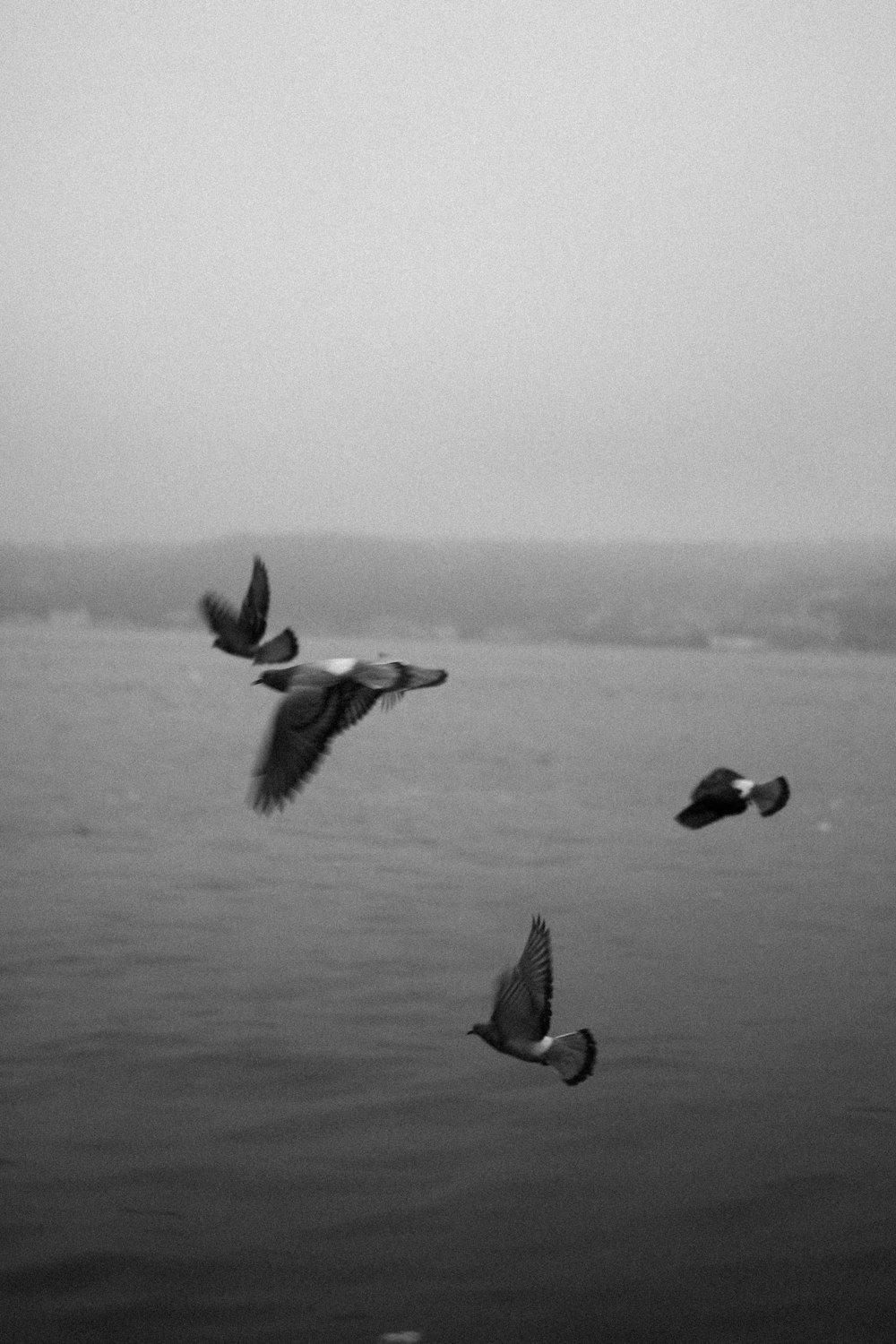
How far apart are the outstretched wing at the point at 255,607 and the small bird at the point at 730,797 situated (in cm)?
162

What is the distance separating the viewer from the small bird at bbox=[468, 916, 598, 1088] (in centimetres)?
597

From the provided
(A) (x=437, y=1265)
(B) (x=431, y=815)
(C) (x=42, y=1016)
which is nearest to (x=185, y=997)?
(C) (x=42, y=1016)

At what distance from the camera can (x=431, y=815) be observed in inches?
1204

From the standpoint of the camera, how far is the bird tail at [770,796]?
194 inches

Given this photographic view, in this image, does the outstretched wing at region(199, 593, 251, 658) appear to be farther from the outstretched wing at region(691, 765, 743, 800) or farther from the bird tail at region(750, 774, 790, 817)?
the bird tail at region(750, 774, 790, 817)

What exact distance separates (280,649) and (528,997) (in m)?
2.55

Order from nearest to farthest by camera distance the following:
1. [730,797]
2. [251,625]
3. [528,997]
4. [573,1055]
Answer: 1. [251,625]
2. [730,797]
3. [573,1055]
4. [528,997]

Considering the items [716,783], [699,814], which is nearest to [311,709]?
[699,814]

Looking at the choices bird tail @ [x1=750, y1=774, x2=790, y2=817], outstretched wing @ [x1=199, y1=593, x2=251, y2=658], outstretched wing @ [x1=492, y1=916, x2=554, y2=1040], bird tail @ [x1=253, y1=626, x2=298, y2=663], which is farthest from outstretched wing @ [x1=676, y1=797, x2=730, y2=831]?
outstretched wing @ [x1=199, y1=593, x2=251, y2=658]

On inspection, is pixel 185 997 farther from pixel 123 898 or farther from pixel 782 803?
pixel 782 803

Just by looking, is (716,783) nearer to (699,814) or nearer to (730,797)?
(730,797)

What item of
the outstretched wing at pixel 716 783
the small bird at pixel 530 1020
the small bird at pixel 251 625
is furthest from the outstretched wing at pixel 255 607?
the small bird at pixel 530 1020

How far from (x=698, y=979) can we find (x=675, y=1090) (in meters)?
3.89

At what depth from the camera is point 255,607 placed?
4094 millimetres
